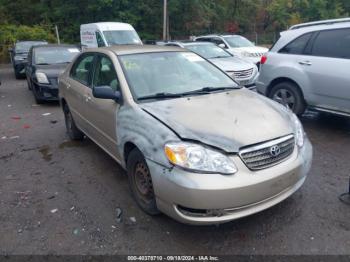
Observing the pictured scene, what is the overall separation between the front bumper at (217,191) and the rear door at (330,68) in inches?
118

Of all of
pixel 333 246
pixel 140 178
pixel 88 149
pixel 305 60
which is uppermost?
pixel 305 60

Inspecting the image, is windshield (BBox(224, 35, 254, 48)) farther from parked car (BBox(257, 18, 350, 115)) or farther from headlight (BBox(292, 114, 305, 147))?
headlight (BBox(292, 114, 305, 147))

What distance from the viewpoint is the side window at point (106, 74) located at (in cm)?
392

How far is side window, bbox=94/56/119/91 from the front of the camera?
154 inches

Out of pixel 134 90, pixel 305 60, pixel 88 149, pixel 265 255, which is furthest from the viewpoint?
pixel 305 60

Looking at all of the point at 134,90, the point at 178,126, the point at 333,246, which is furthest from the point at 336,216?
the point at 134,90

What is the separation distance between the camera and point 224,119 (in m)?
3.15

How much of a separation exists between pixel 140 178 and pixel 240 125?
114 cm

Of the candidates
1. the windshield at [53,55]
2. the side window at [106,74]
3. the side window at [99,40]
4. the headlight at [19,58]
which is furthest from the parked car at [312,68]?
the headlight at [19,58]

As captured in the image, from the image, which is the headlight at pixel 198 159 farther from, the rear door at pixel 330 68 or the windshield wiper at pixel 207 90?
the rear door at pixel 330 68

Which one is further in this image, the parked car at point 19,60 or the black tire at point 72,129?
the parked car at point 19,60

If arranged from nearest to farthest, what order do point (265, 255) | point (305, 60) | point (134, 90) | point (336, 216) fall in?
point (265, 255) < point (336, 216) < point (134, 90) < point (305, 60)

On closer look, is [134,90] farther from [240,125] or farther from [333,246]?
[333,246]

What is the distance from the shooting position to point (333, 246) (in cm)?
286
